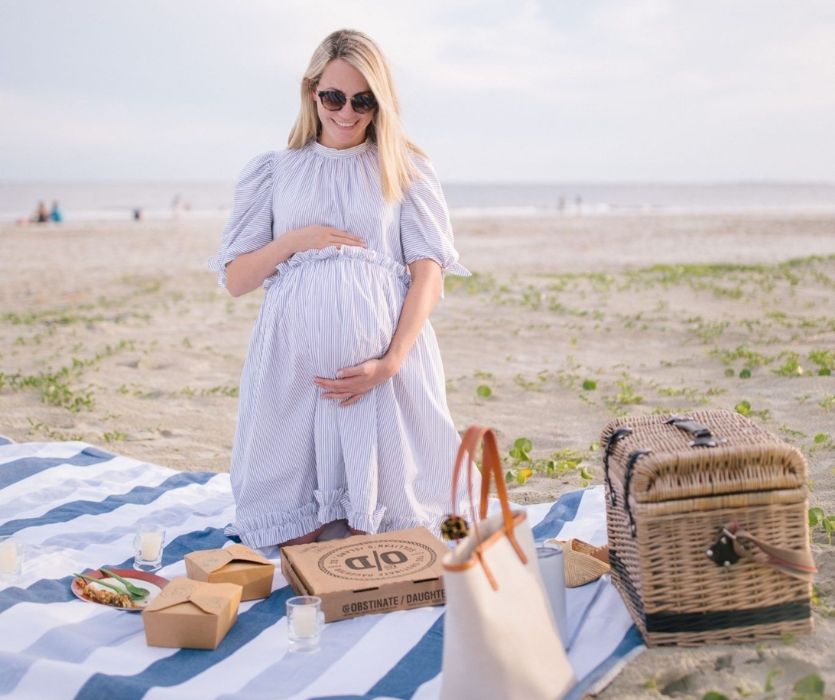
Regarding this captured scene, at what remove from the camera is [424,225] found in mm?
3754

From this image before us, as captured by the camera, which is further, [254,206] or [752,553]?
[254,206]

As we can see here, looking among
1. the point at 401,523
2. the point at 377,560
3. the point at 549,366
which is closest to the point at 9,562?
the point at 377,560

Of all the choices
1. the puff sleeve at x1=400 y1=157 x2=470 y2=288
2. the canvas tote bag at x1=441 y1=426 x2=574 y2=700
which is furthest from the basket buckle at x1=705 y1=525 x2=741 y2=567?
the puff sleeve at x1=400 y1=157 x2=470 y2=288

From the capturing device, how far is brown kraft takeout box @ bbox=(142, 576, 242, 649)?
9.46 ft

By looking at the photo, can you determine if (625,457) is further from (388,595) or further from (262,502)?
(262,502)

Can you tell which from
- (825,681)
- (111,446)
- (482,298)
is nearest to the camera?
(825,681)

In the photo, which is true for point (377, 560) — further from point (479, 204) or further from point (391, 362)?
point (479, 204)

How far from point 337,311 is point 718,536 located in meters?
1.55

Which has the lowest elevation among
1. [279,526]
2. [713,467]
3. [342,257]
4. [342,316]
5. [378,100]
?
[279,526]

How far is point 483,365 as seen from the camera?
24.9 feet

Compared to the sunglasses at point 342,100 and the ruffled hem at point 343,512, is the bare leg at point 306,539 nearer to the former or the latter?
the ruffled hem at point 343,512

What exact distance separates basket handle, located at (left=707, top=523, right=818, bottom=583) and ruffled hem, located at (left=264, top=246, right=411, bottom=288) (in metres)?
1.58

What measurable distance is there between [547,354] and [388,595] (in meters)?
4.91

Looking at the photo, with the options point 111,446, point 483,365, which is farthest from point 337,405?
point 483,365
